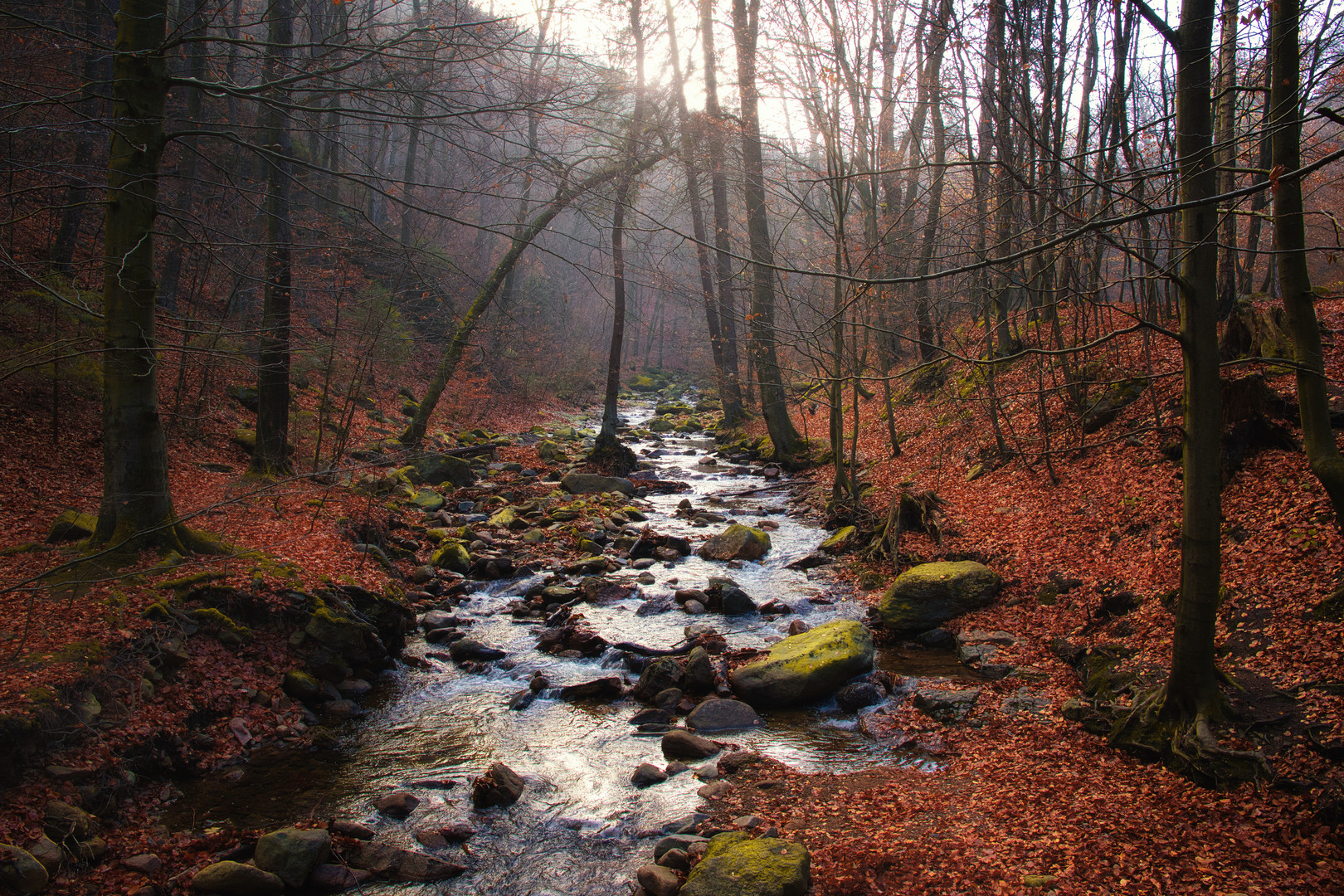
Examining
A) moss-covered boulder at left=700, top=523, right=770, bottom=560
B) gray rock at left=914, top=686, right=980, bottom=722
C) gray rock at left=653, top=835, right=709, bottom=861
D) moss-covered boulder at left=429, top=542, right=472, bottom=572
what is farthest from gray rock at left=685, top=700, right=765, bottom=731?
moss-covered boulder at left=429, top=542, right=472, bottom=572

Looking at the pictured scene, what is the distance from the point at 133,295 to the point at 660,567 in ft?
22.5

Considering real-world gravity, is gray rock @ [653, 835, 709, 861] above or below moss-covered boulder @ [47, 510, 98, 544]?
below

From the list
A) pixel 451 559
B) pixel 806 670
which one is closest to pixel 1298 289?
pixel 806 670

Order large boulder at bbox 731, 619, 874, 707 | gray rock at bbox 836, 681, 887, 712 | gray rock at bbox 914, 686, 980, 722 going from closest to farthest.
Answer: gray rock at bbox 914, 686, 980, 722 → gray rock at bbox 836, 681, 887, 712 → large boulder at bbox 731, 619, 874, 707

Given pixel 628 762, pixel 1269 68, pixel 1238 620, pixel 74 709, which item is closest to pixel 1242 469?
pixel 1238 620

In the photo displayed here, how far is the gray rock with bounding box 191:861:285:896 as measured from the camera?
12.5 ft

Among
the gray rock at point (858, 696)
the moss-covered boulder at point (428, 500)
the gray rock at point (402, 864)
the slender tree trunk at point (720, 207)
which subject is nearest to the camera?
the gray rock at point (402, 864)

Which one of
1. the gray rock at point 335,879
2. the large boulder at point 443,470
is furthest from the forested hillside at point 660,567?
the large boulder at point 443,470

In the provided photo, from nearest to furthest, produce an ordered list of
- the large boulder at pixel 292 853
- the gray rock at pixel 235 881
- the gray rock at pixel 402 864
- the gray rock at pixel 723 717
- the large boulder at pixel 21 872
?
the large boulder at pixel 21 872
the gray rock at pixel 235 881
the large boulder at pixel 292 853
the gray rock at pixel 402 864
the gray rock at pixel 723 717

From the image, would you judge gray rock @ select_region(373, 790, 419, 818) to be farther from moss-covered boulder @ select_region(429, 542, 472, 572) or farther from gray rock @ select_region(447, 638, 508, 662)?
moss-covered boulder @ select_region(429, 542, 472, 572)

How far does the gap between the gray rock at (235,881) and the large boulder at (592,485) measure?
33.7 ft

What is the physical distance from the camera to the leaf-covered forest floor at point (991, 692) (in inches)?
147

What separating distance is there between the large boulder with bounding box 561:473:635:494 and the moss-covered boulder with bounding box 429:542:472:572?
4374 mm

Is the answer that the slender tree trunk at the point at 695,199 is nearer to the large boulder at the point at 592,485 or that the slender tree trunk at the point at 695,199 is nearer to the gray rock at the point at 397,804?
Result: the large boulder at the point at 592,485
